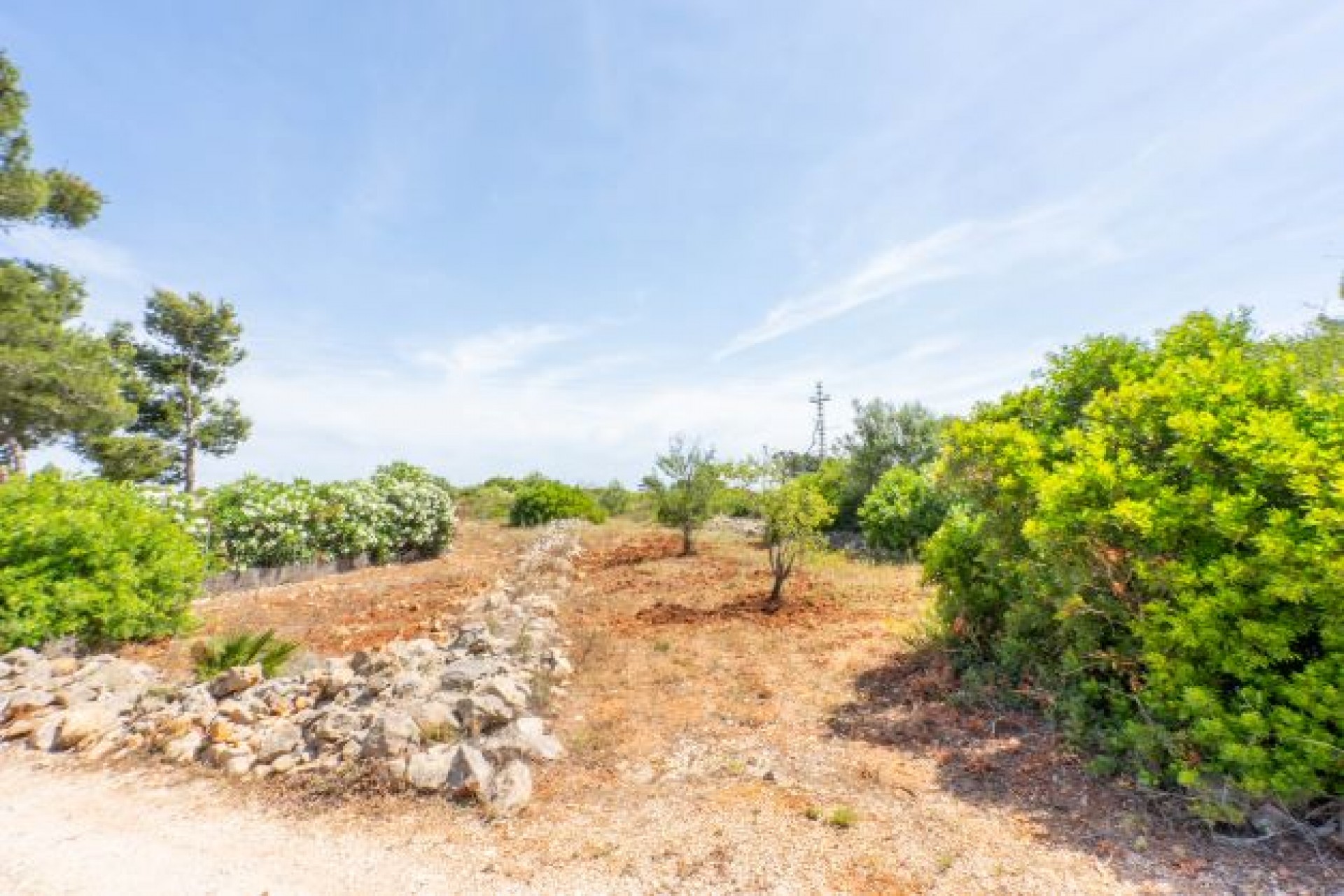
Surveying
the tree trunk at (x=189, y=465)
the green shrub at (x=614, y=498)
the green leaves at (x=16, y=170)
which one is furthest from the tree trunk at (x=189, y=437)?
the green shrub at (x=614, y=498)

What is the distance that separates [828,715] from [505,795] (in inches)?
128

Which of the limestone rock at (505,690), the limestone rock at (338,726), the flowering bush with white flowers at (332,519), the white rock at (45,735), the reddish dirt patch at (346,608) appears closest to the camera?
the limestone rock at (338,726)

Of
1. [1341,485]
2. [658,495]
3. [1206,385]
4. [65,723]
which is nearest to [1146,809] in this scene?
[1341,485]

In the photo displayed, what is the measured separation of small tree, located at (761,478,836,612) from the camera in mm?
10539

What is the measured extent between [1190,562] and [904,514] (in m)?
12.2

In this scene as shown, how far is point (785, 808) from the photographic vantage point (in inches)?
173

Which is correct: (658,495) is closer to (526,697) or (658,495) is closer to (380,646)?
(380,646)

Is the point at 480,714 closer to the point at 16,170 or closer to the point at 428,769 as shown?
the point at 428,769

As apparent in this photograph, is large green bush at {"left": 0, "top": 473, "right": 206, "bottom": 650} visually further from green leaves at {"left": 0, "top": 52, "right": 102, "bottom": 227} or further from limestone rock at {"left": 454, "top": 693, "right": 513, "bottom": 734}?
green leaves at {"left": 0, "top": 52, "right": 102, "bottom": 227}

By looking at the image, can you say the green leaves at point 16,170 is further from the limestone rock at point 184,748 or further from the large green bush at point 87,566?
the limestone rock at point 184,748

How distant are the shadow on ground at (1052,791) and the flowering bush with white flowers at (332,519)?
12.3 meters

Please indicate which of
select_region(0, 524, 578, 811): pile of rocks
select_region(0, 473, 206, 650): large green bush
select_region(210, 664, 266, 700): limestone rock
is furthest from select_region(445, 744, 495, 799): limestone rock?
select_region(0, 473, 206, 650): large green bush

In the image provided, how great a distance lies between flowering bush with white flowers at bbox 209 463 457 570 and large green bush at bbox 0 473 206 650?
3.40 m

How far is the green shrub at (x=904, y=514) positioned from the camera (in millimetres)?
15984
